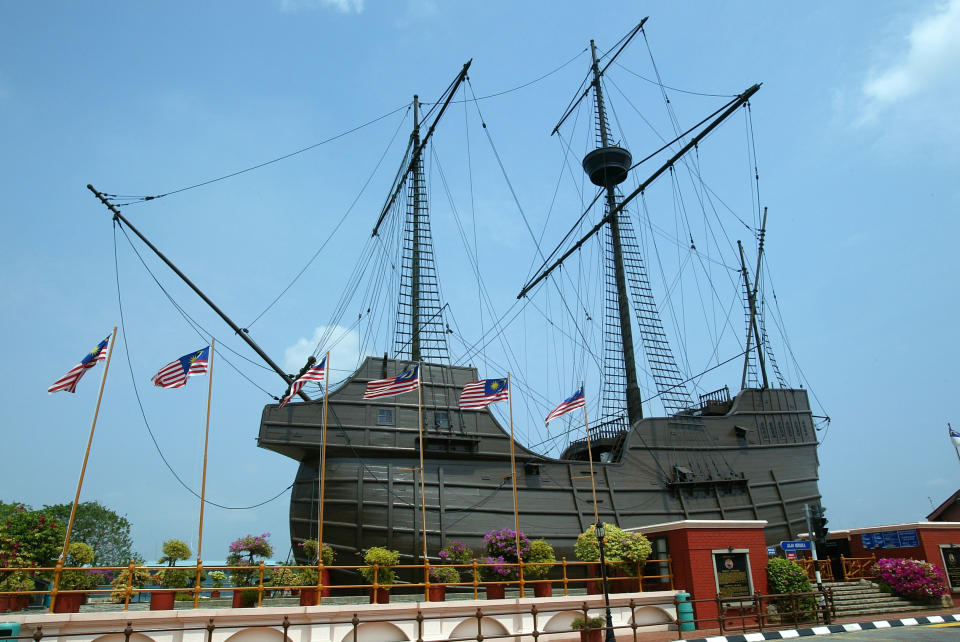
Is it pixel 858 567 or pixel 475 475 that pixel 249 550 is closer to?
pixel 475 475

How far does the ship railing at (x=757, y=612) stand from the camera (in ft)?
46.7

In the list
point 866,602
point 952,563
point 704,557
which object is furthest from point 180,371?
point 952,563

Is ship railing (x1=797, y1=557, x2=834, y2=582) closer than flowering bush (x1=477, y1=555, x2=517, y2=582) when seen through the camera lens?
No

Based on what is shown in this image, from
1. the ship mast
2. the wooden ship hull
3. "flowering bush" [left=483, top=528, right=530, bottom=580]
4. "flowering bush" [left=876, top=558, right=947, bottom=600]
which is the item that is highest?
the ship mast

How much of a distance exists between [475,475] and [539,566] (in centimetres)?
603

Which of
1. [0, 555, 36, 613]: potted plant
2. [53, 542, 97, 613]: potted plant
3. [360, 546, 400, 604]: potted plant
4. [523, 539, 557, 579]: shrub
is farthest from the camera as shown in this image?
[523, 539, 557, 579]: shrub

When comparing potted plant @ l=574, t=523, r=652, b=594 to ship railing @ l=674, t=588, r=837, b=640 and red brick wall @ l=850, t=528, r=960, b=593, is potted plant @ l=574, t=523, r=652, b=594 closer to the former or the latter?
ship railing @ l=674, t=588, r=837, b=640

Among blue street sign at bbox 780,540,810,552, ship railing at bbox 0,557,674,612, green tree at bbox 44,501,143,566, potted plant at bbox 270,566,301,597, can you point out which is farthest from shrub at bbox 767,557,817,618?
green tree at bbox 44,501,143,566

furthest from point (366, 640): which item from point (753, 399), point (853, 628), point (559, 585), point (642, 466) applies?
point (753, 399)

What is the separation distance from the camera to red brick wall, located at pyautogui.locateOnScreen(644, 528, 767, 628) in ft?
49.0

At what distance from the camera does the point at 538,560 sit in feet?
51.5

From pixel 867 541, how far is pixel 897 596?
8.48ft

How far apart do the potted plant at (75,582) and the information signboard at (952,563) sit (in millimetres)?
21817

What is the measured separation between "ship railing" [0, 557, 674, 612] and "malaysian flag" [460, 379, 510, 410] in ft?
15.2
